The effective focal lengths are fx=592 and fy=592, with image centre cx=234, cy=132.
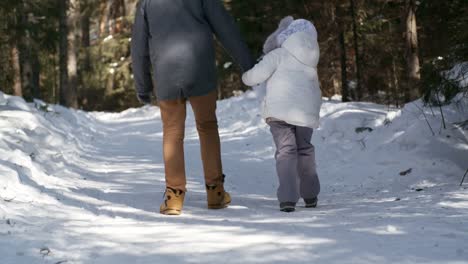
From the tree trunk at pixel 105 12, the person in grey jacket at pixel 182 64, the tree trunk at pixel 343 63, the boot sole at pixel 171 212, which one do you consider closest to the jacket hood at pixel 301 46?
the person in grey jacket at pixel 182 64

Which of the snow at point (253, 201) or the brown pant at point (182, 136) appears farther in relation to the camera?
the brown pant at point (182, 136)

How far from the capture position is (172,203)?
456cm

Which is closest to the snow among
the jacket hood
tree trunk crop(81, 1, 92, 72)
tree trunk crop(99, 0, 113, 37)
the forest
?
the forest

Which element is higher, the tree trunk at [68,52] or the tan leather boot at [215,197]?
the tan leather boot at [215,197]

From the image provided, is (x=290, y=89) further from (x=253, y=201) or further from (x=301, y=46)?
(x=253, y=201)

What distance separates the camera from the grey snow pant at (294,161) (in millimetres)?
4879

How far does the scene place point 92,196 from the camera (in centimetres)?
538

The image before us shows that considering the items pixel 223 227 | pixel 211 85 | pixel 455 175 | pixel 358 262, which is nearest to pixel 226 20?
pixel 211 85

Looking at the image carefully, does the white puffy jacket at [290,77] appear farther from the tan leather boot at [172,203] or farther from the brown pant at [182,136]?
the tan leather boot at [172,203]

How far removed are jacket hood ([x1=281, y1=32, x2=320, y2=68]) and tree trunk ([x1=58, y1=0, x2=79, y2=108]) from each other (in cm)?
1825

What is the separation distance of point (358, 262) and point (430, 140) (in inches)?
188

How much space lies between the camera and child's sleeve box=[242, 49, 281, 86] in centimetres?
496

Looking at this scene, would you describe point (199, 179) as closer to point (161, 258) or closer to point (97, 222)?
point (97, 222)

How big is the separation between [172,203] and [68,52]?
68.1 feet
